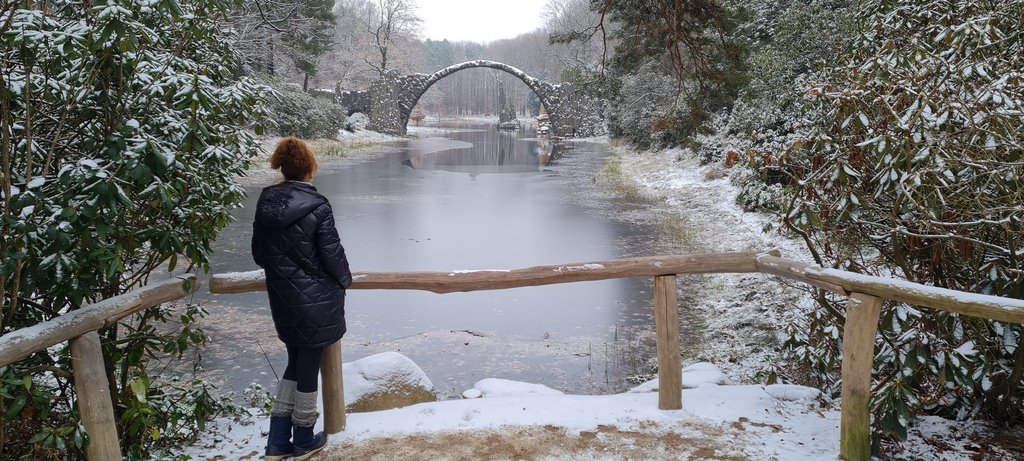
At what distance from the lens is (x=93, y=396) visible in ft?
8.64

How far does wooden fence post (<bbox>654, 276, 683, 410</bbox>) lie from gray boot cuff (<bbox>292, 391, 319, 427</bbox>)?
1.80 m

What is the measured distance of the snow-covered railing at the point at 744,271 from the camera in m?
2.81

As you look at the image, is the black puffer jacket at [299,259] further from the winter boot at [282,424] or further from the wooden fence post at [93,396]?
the wooden fence post at [93,396]

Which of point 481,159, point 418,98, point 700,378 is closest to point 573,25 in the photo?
point 418,98

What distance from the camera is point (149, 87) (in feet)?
9.18

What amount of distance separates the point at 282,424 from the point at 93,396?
870 millimetres

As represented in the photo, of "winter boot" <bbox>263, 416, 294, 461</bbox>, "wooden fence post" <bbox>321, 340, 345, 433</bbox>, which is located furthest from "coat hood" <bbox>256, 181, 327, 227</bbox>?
"winter boot" <bbox>263, 416, 294, 461</bbox>

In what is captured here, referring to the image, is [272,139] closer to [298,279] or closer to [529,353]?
[529,353]

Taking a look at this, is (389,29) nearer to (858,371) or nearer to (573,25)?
(573,25)

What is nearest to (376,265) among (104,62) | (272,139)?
(104,62)

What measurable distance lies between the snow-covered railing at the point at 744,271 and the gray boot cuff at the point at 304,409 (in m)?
0.23

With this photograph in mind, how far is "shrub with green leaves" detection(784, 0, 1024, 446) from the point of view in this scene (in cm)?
313

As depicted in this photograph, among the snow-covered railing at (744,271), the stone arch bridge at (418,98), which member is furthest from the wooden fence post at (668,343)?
the stone arch bridge at (418,98)

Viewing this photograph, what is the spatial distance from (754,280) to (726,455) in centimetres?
561
